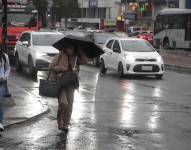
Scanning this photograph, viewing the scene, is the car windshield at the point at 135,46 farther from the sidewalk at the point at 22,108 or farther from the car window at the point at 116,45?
the sidewalk at the point at 22,108

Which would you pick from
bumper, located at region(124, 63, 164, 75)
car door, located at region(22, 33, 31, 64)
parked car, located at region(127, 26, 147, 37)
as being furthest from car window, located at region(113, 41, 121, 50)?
parked car, located at region(127, 26, 147, 37)

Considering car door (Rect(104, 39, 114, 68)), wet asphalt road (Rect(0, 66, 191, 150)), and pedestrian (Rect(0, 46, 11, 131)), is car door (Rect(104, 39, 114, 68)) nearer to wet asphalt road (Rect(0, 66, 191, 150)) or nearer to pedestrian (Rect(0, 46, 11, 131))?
wet asphalt road (Rect(0, 66, 191, 150))

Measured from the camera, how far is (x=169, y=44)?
5272 cm

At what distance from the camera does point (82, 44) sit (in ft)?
36.7

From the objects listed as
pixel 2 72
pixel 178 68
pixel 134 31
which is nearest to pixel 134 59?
pixel 178 68

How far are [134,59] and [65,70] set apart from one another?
44.5ft

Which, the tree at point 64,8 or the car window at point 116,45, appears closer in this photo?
the car window at point 116,45

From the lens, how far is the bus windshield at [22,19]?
3153 cm

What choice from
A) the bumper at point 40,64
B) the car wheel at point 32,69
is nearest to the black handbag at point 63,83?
the bumper at point 40,64

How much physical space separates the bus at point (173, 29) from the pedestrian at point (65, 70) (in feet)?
124

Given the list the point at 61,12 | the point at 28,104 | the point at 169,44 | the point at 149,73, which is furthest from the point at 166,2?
the point at 28,104

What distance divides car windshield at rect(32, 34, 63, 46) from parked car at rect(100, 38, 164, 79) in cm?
236

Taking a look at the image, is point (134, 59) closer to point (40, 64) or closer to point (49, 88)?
point (40, 64)

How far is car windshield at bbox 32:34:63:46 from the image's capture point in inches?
988
